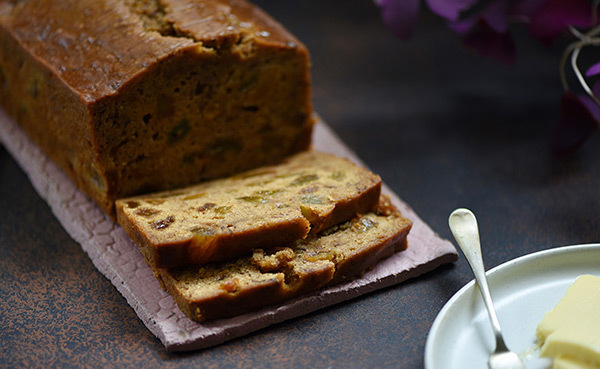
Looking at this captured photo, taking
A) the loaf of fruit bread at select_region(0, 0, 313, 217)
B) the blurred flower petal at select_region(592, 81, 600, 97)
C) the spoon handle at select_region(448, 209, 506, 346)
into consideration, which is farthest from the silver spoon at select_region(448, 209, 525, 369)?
the loaf of fruit bread at select_region(0, 0, 313, 217)

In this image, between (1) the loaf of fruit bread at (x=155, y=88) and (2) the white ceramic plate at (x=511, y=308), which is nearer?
(2) the white ceramic plate at (x=511, y=308)

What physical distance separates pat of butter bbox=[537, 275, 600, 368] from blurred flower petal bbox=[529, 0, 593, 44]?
6.15 ft

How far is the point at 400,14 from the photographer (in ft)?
14.4

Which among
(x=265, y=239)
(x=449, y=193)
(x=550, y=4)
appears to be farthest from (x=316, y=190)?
(x=550, y=4)

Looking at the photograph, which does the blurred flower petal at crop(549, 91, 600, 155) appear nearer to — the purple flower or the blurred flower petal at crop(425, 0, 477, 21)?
the purple flower

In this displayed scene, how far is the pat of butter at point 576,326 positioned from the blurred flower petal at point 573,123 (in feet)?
4.66

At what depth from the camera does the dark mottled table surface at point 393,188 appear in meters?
2.94

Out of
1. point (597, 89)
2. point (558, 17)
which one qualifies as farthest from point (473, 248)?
point (558, 17)

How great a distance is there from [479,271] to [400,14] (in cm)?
199

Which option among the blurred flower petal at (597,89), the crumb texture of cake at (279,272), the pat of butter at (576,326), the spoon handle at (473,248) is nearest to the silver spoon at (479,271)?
the spoon handle at (473,248)

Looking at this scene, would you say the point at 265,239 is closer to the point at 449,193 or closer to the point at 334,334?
the point at 334,334

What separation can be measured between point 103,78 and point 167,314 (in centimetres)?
119

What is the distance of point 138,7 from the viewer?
375 cm

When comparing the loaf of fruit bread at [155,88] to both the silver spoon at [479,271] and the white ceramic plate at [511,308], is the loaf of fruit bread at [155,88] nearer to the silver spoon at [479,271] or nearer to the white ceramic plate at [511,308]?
the silver spoon at [479,271]
